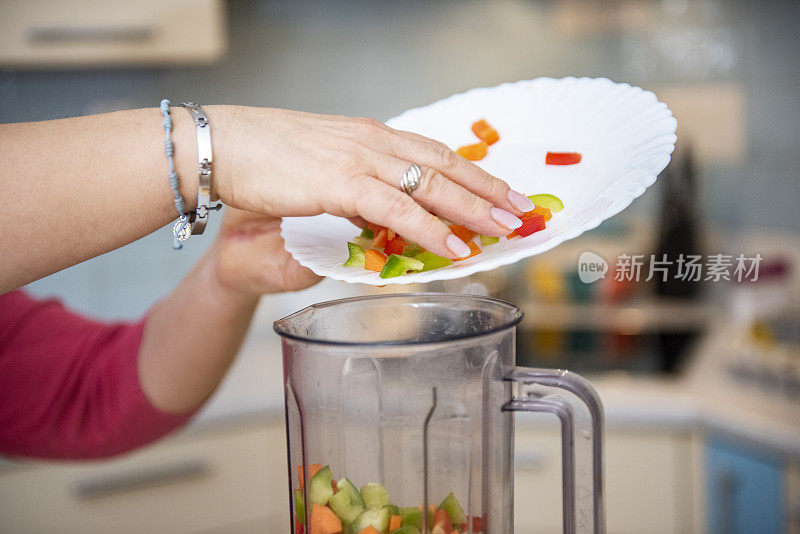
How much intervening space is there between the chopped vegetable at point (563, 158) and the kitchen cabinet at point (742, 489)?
38.9 inches

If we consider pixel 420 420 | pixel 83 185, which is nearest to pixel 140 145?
pixel 83 185

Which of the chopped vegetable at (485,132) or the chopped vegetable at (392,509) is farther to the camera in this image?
the chopped vegetable at (485,132)

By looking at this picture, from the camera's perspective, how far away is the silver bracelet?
0.54 metres

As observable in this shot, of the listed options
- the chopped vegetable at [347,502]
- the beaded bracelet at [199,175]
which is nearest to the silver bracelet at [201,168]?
the beaded bracelet at [199,175]

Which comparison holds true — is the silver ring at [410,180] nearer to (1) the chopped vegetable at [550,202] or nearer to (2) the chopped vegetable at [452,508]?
(1) the chopped vegetable at [550,202]

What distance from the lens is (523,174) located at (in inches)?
25.3

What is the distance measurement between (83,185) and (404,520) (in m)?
0.32

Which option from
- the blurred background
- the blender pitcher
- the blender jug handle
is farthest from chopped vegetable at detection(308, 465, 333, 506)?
the blurred background

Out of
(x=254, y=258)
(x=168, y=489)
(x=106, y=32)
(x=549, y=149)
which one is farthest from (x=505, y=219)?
(x=106, y=32)

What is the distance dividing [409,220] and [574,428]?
18 cm

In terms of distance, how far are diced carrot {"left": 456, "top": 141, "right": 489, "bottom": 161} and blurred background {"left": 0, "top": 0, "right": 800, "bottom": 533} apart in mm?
952

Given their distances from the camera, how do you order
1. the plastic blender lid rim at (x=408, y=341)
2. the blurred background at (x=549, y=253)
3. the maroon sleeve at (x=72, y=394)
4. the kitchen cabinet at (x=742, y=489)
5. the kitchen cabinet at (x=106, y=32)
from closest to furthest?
1. the plastic blender lid rim at (x=408, y=341)
2. the maroon sleeve at (x=72, y=394)
3. the kitchen cabinet at (x=742, y=489)
4. the blurred background at (x=549, y=253)
5. the kitchen cabinet at (x=106, y=32)

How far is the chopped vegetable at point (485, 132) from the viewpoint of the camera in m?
0.69

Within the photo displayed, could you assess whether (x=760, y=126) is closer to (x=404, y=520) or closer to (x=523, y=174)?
(x=523, y=174)
